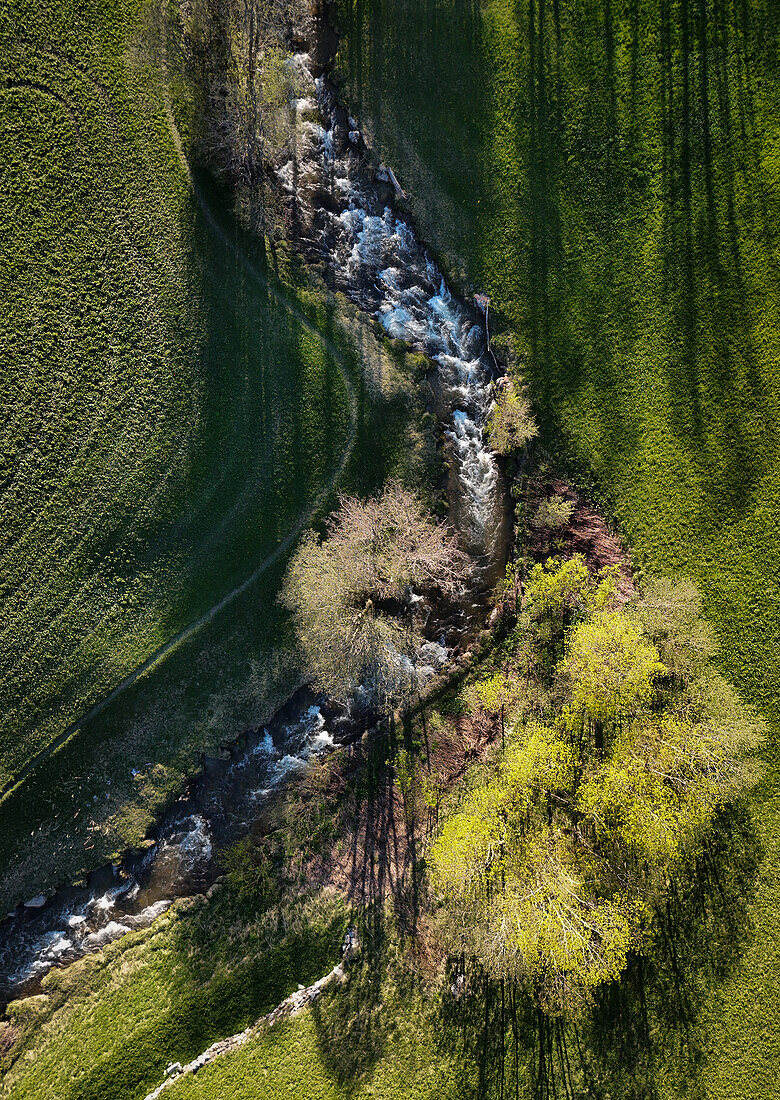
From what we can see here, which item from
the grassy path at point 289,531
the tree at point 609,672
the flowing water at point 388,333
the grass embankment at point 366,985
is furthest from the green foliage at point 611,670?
the grassy path at point 289,531

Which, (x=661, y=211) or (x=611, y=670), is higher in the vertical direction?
(x=661, y=211)

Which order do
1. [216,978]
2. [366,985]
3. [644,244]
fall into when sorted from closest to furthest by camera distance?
[366,985] → [216,978] → [644,244]

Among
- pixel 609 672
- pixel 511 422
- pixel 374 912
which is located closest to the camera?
pixel 609 672

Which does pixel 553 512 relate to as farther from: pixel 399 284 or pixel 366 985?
pixel 366 985

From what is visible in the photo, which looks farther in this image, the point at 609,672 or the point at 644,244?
the point at 644,244

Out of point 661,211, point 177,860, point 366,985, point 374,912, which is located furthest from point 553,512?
→ point 177,860

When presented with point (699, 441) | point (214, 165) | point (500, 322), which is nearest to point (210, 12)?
point (214, 165)
